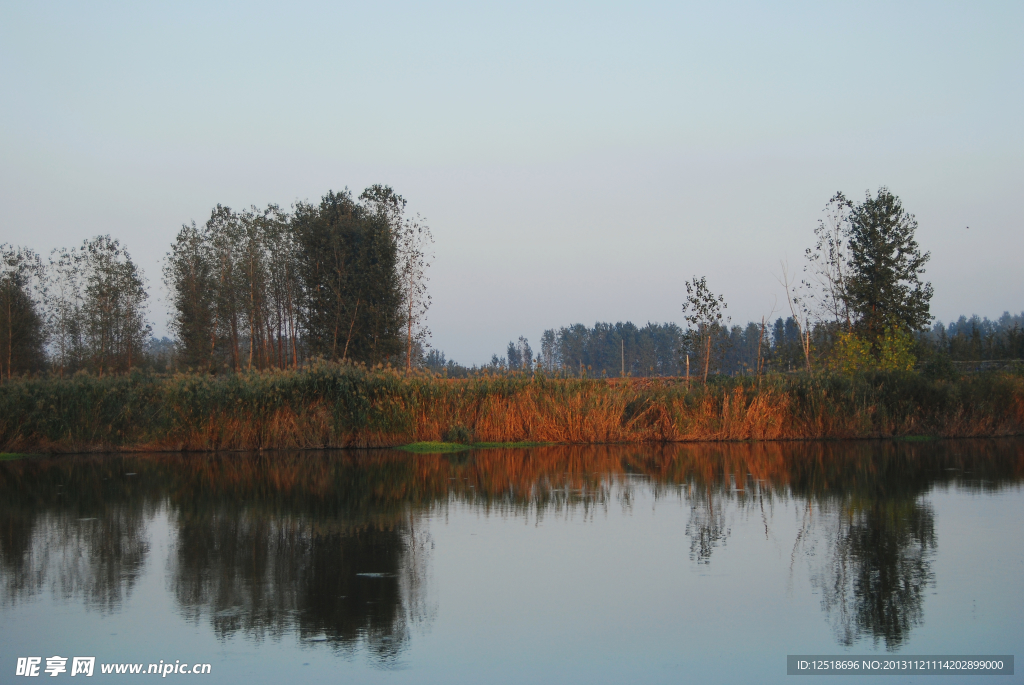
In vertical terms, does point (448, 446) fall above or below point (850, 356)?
below

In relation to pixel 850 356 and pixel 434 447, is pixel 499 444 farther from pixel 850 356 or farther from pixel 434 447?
pixel 850 356

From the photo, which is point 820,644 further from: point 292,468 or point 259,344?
point 259,344

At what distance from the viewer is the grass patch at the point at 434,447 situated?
18.6 metres

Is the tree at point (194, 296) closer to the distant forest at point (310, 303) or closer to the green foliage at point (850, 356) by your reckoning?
the distant forest at point (310, 303)

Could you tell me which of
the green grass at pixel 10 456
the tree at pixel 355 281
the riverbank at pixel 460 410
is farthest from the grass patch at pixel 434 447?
the tree at pixel 355 281

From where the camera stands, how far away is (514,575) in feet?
23.0

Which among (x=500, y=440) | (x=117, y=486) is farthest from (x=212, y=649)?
(x=500, y=440)

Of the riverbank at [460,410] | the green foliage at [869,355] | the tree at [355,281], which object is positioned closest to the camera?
the riverbank at [460,410]

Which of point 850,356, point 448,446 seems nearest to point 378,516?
point 448,446

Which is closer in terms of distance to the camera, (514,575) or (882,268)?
(514,575)

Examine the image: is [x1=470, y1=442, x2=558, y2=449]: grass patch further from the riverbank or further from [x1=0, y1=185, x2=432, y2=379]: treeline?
[x1=0, y1=185, x2=432, y2=379]: treeline

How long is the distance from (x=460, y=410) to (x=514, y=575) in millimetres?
12801

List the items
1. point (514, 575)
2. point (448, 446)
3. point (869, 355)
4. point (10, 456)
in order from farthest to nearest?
1. point (869, 355)
2. point (448, 446)
3. point (10, 456)
4. point (514, 575)

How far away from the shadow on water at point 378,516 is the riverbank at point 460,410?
1125 mm
